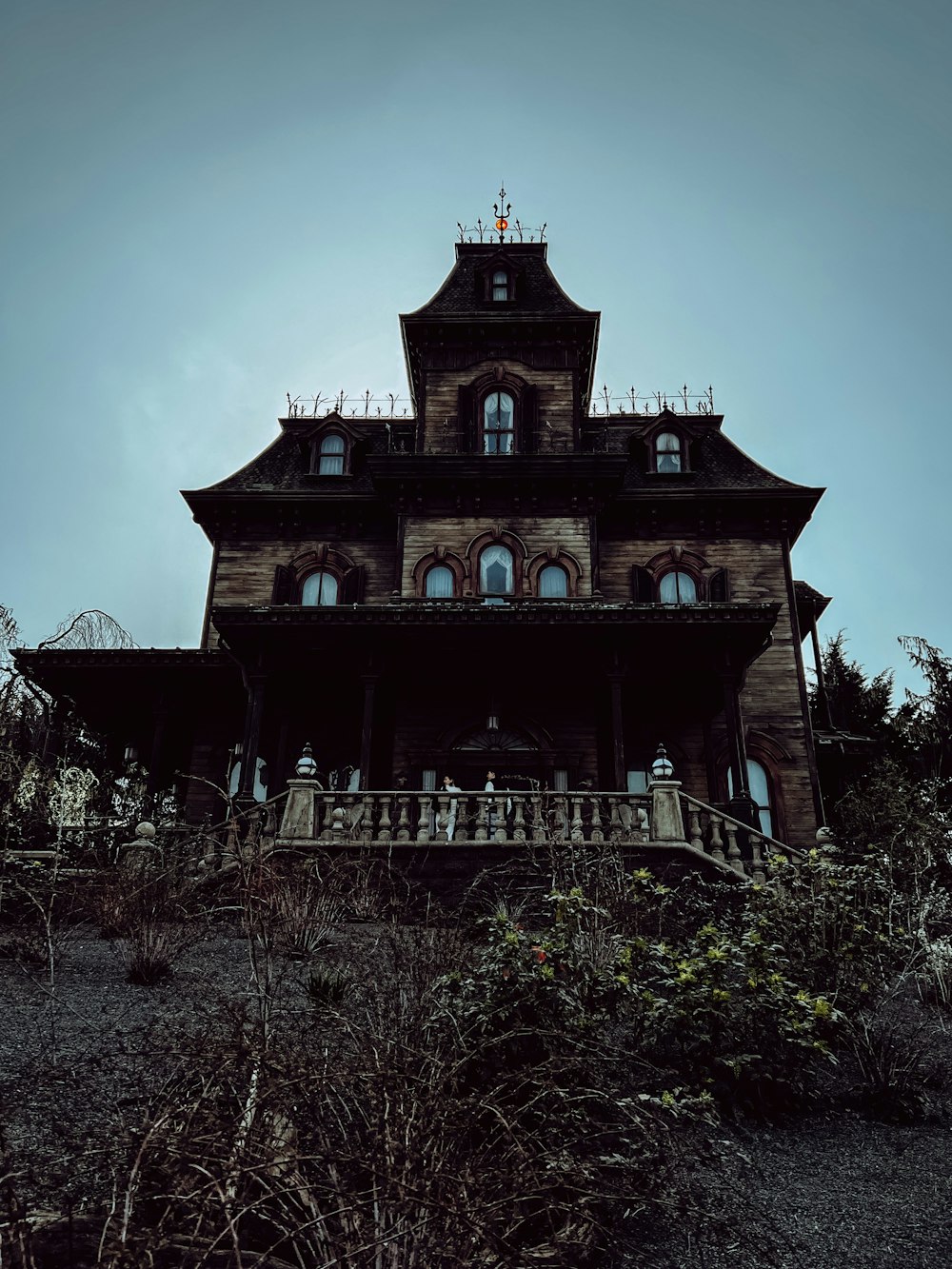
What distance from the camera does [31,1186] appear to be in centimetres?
509

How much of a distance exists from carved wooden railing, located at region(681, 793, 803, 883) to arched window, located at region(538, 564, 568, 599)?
7.11 m

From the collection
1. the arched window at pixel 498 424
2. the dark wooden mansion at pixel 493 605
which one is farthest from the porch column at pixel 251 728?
the arched window at pixel 498 424

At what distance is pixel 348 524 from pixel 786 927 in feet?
50.4

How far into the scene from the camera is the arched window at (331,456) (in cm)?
2348

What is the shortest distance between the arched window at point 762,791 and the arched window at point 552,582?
5168mm

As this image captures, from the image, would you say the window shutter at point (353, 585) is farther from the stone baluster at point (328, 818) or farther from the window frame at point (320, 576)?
the stone baluster at point (328, 818)

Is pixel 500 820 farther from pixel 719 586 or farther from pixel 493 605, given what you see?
pixel 719 586

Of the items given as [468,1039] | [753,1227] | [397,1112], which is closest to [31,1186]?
[397,1112]

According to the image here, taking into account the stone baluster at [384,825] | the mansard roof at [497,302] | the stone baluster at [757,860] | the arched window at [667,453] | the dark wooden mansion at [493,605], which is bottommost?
the stone baluster at [757,860]

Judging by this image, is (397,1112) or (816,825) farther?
(816,825)

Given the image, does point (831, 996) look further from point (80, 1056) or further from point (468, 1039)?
point (80, 1056)

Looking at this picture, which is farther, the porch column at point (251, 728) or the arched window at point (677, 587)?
the arched window at point (677, 587)

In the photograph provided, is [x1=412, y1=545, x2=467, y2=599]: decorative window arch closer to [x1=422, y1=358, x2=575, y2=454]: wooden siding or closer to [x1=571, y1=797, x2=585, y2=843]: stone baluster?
[x1=422, y1=358, x2=575, y2=454]: wooden siding

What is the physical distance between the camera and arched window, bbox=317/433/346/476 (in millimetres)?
23484
